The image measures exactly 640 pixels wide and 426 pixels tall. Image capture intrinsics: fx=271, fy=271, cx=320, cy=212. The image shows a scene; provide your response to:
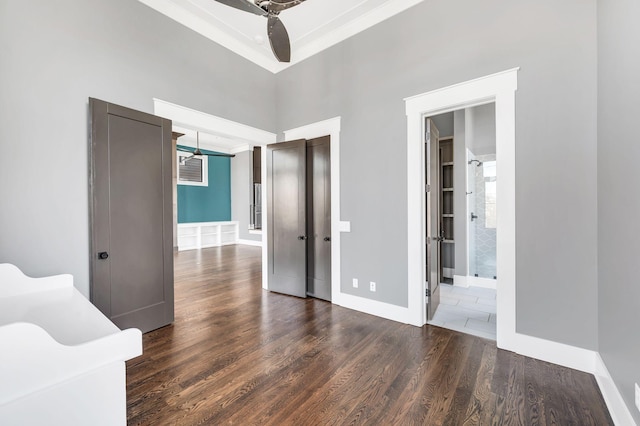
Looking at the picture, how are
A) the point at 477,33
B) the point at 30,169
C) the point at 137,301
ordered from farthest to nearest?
1. the point at 137,301
2. the point at 477,33
3. the point at 30,169

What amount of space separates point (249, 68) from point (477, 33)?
2941 millimetres

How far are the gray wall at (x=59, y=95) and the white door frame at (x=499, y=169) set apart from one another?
2.92 metres

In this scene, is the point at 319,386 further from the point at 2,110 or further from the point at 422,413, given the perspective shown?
the point at 2,110

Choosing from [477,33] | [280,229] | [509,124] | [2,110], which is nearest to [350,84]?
[477,33]

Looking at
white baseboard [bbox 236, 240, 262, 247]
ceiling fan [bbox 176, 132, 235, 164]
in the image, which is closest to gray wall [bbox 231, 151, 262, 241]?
white baseboard [bbox 236, 240, 262, 247]

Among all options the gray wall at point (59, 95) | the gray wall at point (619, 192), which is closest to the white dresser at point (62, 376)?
the gray wall at point (59, 95)

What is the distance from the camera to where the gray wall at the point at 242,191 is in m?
9.32

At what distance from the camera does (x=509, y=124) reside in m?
2.42

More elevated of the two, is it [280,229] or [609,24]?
[609,24]

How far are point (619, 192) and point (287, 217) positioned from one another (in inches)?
133

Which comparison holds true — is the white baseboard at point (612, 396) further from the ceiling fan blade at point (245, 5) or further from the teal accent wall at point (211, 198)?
the teal accent wall at point (211, 198)

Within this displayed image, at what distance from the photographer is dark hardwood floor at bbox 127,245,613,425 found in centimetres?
170

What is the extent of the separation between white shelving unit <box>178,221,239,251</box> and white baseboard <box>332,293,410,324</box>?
6.53m

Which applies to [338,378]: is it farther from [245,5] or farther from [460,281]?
[460,281]
